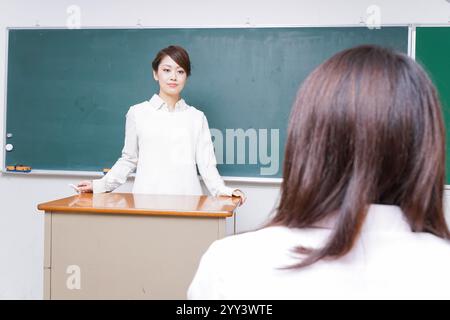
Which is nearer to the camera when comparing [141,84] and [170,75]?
[170,75]

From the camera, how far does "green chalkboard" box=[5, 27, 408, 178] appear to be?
291 cm

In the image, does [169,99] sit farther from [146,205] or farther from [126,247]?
[126,247]

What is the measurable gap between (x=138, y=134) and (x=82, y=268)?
942mm

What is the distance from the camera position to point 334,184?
602 mm

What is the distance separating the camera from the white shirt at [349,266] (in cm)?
60

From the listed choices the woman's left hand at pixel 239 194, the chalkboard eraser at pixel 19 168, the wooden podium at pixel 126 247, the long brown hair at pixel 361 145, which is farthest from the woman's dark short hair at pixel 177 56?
the long brown hair at pixel 361 145

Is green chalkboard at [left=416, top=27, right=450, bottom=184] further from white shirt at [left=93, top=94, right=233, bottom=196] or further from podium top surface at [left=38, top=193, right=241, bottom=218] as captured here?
podium top surface at [left=38, top=193, right=241, bottom=218]

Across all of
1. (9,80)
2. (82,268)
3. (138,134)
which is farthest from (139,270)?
(9,80)

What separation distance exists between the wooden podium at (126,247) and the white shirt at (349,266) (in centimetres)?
109

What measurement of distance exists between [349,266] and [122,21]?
280 cm

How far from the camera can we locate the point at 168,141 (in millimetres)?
2543

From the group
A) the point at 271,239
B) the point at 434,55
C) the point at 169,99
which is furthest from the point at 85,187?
the point at 434,55
